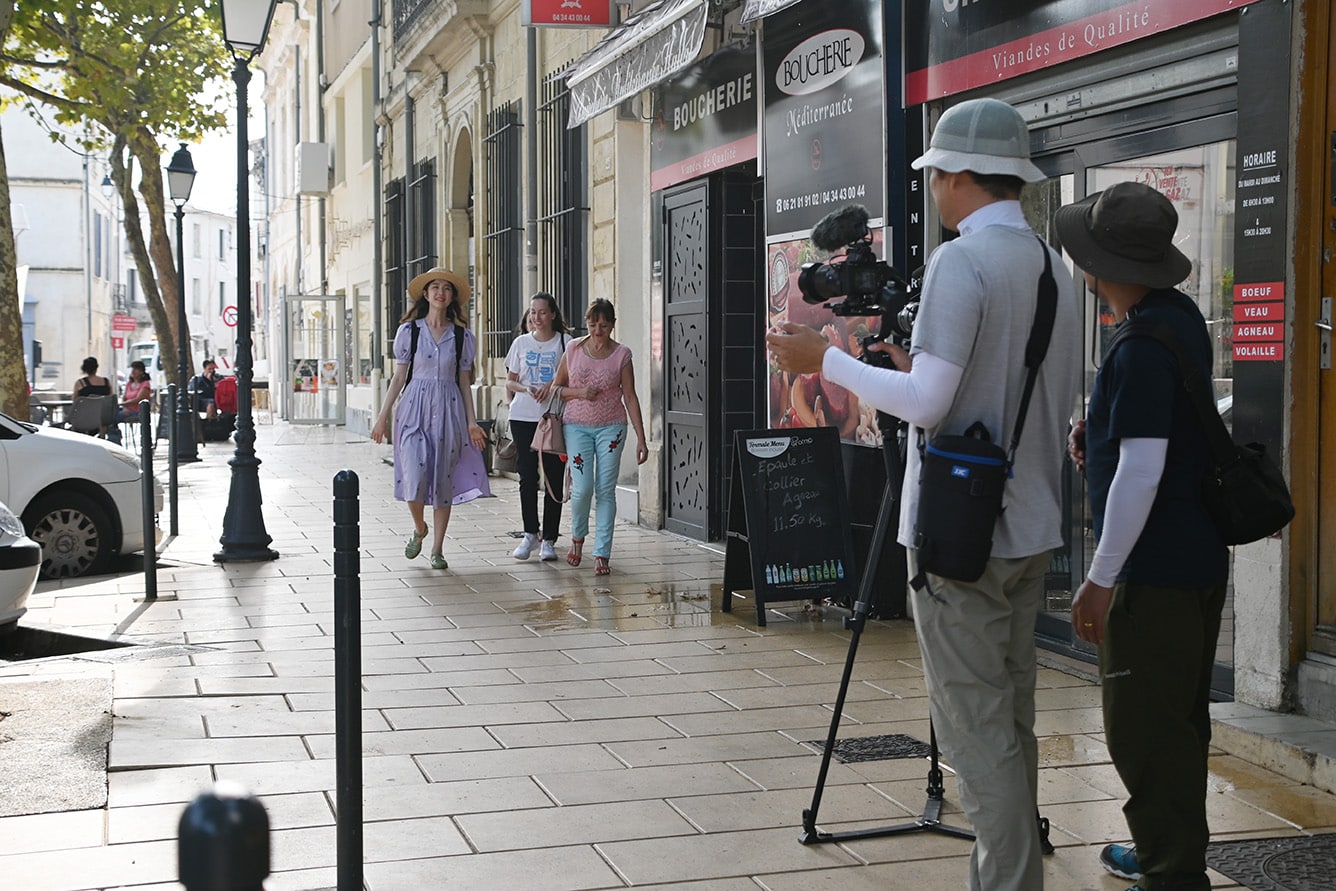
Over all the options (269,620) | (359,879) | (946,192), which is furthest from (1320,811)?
Result: (269,620)

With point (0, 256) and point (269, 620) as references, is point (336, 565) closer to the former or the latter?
point (269, 620)

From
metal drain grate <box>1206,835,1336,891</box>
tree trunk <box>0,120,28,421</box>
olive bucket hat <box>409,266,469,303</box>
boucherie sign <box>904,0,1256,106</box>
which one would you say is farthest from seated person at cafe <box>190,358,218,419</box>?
metal drain grate <box>1206,835,1336,891</box>

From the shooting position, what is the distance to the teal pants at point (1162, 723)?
3.60m

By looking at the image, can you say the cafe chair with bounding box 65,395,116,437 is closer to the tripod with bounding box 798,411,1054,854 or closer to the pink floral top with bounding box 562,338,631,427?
the pink floral top with bounding box 562,338,631,427

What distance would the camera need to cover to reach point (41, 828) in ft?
15.3

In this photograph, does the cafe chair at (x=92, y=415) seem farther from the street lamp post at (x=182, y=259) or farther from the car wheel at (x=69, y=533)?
the car wheel at (x=69, y=533)

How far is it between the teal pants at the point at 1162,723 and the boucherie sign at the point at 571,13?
33.8 feet

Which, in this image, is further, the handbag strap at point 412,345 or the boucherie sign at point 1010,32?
the handbag strap at point 412,345

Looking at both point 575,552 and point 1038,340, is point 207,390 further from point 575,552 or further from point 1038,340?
point 1038,340

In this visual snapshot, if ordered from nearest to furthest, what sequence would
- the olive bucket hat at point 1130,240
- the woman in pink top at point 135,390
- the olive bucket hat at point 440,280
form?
the olive bucket hat at point 1130,240, the olive bucket hat at point 440,280, the woman in pink top at point 135,390

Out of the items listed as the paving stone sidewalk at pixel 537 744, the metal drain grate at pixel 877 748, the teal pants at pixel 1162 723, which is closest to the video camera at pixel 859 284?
the teal pants at pixel 1162 723

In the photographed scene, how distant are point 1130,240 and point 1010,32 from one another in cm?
393

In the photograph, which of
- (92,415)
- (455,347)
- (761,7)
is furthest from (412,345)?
(92,415)

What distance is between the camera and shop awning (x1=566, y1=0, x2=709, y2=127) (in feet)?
34.2
